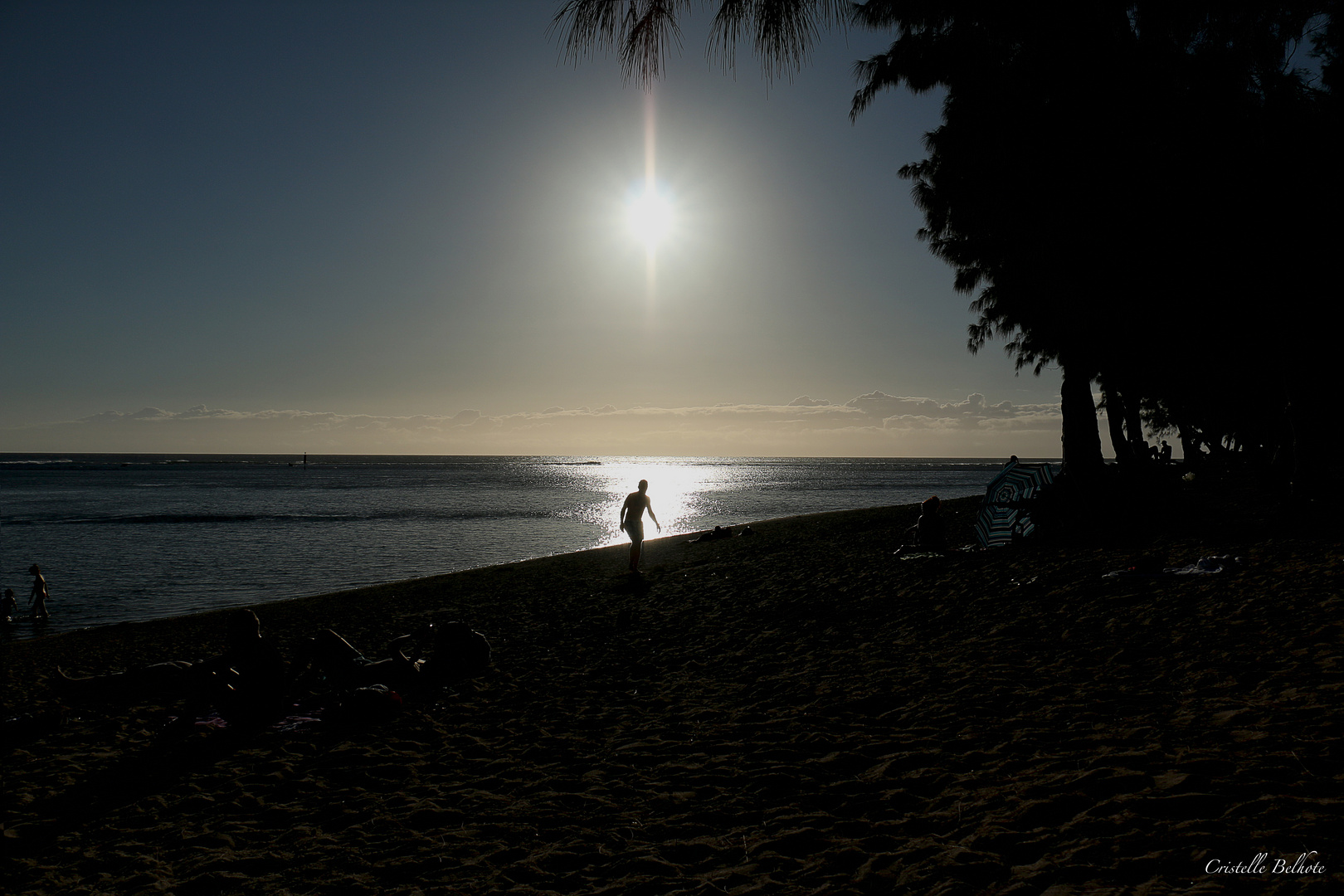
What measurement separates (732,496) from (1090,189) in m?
49.8

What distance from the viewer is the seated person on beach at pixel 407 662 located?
7.24 m

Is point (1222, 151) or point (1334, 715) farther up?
point (1222, 151)

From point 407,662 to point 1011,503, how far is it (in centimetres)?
1067

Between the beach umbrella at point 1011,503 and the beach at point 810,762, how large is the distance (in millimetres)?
2267

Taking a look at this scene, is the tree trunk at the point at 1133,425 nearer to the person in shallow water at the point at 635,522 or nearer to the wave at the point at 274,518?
the person in shallow water at the point at 635,522

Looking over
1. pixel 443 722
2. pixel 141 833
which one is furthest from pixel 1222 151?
pixel 141 833

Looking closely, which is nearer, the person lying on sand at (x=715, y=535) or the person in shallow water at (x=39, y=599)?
the person in shallow water at (x=39, y=599)

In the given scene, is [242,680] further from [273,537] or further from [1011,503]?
[273,537]

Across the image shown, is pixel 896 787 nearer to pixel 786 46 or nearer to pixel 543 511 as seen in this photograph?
pixel 786 46

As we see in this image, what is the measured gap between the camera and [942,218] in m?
16.4

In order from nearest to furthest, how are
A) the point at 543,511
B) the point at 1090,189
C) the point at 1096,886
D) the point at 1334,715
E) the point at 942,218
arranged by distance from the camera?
the point at 1096,886 → the point at 1334,715 → the point at 1090,189 → the point at 942,218 → the point at 543,511
